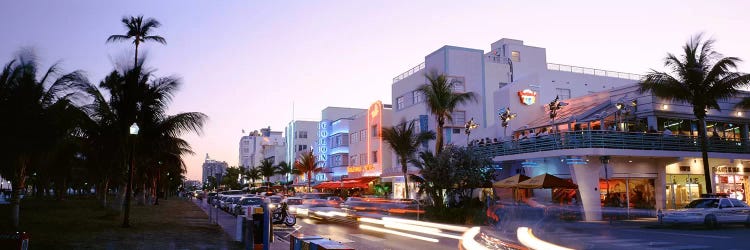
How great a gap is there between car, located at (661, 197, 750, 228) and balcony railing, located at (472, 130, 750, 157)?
522 cm

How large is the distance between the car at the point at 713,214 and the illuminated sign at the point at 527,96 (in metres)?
16.3

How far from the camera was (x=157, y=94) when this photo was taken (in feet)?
71.6

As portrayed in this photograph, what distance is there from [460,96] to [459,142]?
39.3 ft

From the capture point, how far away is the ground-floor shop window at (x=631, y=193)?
31766 mm

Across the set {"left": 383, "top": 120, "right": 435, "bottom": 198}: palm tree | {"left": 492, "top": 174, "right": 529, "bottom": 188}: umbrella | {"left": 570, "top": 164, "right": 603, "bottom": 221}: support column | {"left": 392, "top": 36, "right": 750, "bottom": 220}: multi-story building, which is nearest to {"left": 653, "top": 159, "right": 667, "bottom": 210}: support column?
{"left": 392, "top": 36, "right": 750, "bottom": 220}: multi-story building

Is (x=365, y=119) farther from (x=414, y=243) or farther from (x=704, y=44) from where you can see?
Answer: (x=414, y=243)

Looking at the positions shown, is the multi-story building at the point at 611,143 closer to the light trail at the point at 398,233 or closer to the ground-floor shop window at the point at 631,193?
the ground-floor shop window at the point at 631,193

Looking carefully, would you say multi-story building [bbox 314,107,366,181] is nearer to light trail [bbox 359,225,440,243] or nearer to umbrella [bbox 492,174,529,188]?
umbrella [bbox 492,174,529,188]

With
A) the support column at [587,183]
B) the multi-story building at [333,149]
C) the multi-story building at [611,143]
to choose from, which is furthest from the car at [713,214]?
the multi-story building at [333,149]

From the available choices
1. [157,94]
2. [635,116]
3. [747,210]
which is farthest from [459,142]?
[157,94]

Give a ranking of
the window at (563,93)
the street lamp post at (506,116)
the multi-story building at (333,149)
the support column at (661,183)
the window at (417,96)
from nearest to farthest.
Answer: the support column at (661,183), the street lamp post at (506,116), the window at (563,93), the window at (417,96), the multi-story building at (333,149)

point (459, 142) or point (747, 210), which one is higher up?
point (459, 142)

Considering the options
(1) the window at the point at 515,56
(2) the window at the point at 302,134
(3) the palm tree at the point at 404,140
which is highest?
(1) the window at the point at 515,56

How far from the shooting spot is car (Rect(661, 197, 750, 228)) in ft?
74.2
